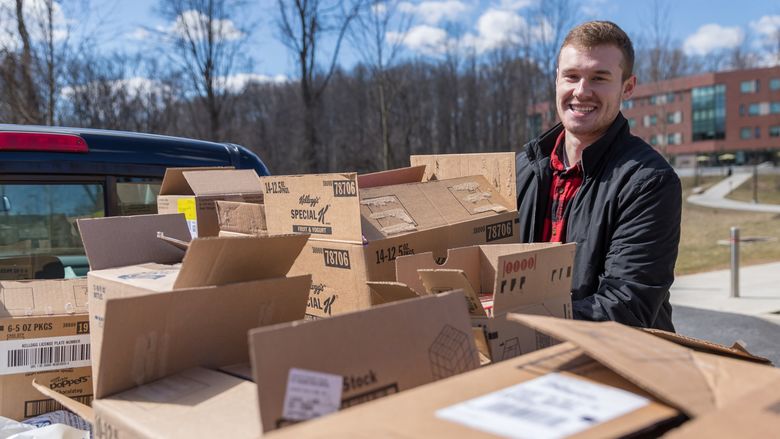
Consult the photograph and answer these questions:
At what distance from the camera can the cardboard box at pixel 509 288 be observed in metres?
1.76

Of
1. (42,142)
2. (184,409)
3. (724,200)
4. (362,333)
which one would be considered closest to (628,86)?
(362,333)

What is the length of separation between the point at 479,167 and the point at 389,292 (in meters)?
1.14

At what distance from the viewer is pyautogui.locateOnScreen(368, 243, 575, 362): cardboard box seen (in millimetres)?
1764

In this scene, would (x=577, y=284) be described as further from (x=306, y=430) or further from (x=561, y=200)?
(x=306, y=430)

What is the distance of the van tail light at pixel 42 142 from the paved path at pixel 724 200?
28.2 m

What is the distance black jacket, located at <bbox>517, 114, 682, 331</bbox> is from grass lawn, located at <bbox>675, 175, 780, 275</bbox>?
10766 millimetres

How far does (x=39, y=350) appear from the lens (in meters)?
2.03

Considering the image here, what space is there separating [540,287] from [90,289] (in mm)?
1376

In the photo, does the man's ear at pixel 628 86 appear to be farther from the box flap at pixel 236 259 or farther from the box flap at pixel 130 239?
the box flap at pixel 130 239

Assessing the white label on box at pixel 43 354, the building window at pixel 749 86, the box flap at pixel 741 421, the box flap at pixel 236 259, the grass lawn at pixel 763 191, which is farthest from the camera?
the building window at pixel 749 86

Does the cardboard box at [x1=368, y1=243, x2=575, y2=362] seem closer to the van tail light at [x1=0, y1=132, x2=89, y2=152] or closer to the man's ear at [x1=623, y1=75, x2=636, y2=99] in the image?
the man's ear at [x1=623, y1=75, x2=636, y2=99]

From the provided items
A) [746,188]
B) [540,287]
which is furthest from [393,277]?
[746,188]

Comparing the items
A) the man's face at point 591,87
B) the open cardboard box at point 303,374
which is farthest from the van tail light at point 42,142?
the man's face at point 591,87

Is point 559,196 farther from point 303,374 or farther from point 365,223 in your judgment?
point 303,374
